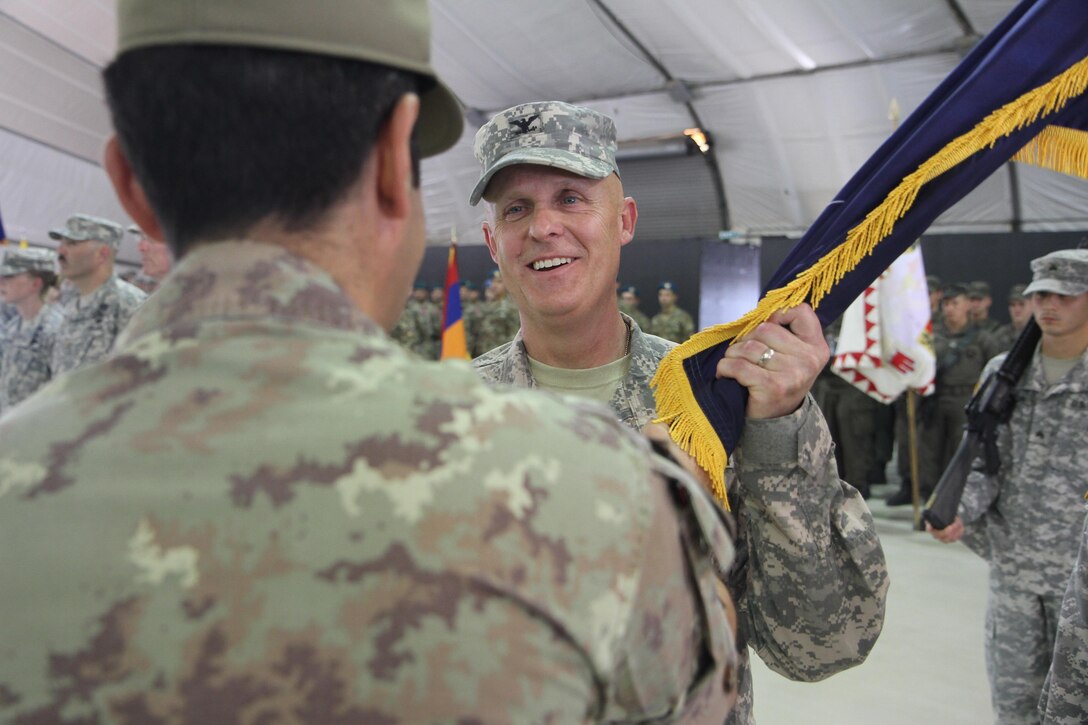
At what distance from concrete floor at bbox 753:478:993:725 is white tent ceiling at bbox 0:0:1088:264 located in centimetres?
585

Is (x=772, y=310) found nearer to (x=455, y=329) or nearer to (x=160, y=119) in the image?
(x=160, y=119)

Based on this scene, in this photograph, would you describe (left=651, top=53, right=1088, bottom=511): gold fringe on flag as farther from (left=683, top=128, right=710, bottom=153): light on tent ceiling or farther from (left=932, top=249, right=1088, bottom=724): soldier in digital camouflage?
(left=683, top=128, right=710, bottom=153): light on tent ceiling

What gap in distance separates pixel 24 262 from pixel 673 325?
7656mm

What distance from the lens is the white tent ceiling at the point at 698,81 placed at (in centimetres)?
883

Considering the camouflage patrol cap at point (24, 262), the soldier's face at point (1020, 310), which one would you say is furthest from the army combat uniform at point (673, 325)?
the camouflage patrol cap at point (24, 262)

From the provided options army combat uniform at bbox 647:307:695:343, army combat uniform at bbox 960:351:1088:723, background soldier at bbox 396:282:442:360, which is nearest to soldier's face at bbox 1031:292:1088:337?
army combat uniform at bbox 960:351:1088:723

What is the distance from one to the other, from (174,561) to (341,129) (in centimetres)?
32

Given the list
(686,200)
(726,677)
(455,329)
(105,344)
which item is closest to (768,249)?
(686,200)

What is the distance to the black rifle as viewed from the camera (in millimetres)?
3088

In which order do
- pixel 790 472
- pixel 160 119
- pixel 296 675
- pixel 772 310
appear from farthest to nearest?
1. pixel 772 310
2. pixel 790 472
3. pixel 160 119
4. pixel 296 675

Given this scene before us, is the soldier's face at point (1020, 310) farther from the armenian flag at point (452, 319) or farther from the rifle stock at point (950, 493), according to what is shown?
the rifle stock at point (950, 493)

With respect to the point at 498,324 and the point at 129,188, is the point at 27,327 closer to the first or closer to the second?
the point at 129,188

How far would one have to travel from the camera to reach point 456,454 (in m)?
0.57

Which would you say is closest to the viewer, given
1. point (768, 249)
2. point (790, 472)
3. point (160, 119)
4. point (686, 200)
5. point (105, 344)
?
point (160, 119)
